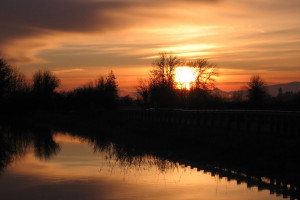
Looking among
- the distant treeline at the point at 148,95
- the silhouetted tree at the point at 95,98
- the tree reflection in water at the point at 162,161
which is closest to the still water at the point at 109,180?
the tree reflection in water at the point at 162,161

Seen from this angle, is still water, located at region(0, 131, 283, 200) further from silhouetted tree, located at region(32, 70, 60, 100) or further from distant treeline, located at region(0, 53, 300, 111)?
silhouetted tree, located at region(32, 70, 60, 100)

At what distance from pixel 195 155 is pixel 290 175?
7.63 meters

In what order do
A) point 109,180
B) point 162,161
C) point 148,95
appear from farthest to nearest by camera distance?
point 148,95
point 162,161
point 109,180

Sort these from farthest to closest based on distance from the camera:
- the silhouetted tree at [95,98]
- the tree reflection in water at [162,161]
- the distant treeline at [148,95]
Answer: the silhouetted tree at [95,98], the distant treeline at [148,95], the tree reflection in water at [162,161]

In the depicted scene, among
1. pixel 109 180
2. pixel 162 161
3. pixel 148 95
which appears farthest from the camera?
pixel 148 95

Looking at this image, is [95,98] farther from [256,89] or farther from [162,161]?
[162,161]

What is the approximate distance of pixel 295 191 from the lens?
45.6 feet

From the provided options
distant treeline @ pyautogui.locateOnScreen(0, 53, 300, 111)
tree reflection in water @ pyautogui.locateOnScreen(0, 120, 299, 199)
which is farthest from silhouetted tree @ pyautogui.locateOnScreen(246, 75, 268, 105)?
tree reflection in water @ pyautogui.locateOnScreen(0, 120, 299, 199)

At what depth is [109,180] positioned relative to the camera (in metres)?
16.6

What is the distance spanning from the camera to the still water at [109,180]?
13609 millimetres

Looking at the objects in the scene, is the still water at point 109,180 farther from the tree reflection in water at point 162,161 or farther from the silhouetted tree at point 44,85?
the silhouetted tree at point 44,85

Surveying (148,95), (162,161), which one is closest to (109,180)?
(162,161)

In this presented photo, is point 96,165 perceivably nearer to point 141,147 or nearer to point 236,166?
point 236,166

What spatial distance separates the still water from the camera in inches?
536
